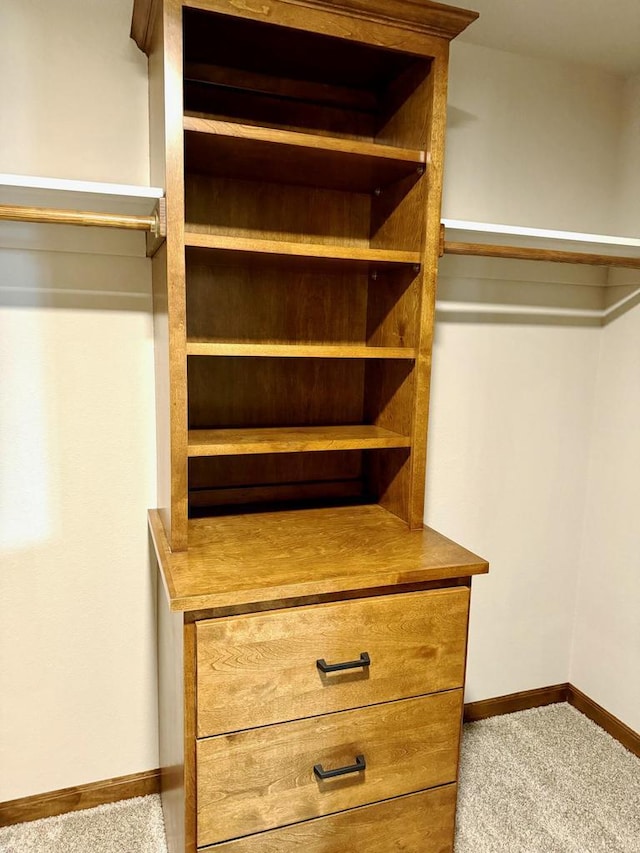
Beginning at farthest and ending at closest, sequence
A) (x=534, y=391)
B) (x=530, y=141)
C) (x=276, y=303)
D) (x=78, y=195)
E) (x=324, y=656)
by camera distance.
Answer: (x=534, y=391) → (x=530, y=141) → (x=276, y=303) → (x=78, y=195) → (x=324, y=656)

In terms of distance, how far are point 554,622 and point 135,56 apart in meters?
2.25

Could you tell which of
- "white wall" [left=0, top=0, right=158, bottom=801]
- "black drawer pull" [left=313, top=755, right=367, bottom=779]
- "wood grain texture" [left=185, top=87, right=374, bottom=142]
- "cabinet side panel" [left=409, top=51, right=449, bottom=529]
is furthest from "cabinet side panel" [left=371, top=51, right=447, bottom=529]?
"white wall" [left=0, top=0, right=158, bottom=801]

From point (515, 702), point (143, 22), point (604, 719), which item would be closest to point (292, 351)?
point (143, 22)

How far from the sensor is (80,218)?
1278mm

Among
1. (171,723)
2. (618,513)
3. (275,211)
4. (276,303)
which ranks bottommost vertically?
(171,723)

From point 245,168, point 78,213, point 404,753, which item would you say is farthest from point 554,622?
point 78,213

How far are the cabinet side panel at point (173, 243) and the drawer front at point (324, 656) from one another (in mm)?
286

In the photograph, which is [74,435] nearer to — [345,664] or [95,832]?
[345,664]

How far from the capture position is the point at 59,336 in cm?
154

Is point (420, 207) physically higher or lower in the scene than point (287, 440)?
higher

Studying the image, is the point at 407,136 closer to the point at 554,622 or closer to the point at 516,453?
the point at 516,453

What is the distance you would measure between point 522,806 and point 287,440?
1.34 m

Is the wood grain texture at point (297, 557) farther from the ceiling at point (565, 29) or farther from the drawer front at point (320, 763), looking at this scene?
the ceiling at point (565, 29)

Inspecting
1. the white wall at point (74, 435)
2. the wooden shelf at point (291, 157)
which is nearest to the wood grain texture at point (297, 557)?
the white wall at point (74, 435)
